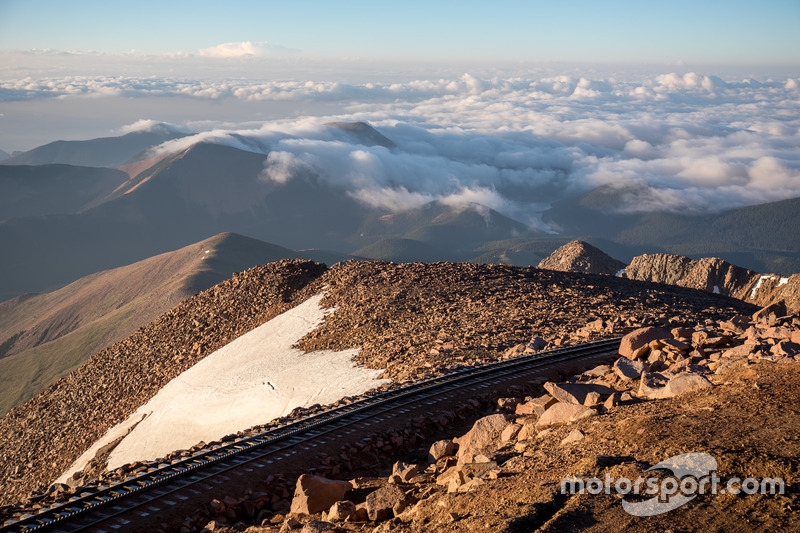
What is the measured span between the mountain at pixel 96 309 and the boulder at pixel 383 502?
8778cm

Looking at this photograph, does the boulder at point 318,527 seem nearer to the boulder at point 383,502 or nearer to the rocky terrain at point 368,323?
Result: the boulder at point 383,502

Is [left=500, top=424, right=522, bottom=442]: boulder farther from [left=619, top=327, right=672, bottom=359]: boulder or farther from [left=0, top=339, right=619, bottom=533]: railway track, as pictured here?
[left=619, top=327, right=672, bottom=359]: boulder

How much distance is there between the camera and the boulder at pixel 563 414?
1323 cm

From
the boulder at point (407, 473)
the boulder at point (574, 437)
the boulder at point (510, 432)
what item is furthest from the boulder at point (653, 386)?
the boulder at point (407, 473)

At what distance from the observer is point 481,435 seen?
13.9 m

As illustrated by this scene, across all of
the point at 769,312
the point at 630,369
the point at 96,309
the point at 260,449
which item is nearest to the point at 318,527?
the point at 260,449

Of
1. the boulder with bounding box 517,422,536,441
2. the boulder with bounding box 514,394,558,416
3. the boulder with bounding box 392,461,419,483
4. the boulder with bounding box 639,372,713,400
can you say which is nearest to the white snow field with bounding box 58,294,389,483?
the boulder with bounding box 514,394,558,416

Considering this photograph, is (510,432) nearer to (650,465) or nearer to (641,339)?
(650,465)

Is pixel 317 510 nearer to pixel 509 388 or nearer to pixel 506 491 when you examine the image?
pixel 506 491

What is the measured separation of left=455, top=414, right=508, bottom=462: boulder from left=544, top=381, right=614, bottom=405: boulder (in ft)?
4.35

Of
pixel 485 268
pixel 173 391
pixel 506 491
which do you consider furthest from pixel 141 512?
pixel 485 268

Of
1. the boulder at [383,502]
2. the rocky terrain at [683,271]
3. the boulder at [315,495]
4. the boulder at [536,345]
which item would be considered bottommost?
the rocky terrain at [683,271]

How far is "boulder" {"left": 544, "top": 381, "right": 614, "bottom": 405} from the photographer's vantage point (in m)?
14.1

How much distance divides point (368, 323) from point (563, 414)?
61.8 feet
